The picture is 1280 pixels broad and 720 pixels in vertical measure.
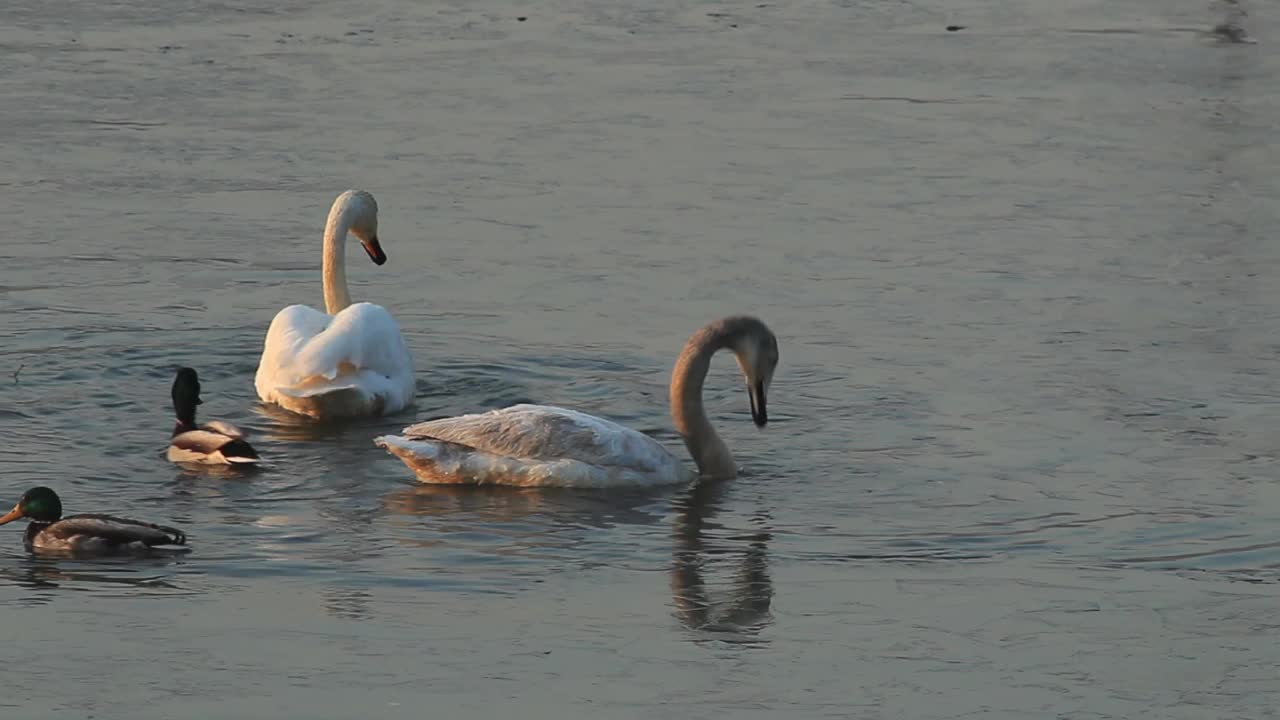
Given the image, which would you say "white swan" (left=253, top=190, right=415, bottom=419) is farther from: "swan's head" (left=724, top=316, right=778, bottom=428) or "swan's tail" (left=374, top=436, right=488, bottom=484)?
"swan's head" (left=724, top=316, right=778, bottom=428)

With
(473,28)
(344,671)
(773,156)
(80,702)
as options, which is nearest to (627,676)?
(344,671)

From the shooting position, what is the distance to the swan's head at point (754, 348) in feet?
34.2

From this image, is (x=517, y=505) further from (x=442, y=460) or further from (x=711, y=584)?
(x=711, y=584)

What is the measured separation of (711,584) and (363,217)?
16.1ft

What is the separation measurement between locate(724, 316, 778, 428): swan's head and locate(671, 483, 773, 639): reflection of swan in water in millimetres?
614

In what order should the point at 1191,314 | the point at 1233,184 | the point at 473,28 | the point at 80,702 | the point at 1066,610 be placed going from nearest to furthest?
the point at 80,702
the point at 1066,610
the point at 1191,314
the point at 1233,184
the point at 473,28

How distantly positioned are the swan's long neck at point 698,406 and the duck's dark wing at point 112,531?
2.42 metres

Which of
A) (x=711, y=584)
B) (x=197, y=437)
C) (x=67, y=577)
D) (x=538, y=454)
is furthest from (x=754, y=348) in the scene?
(x=67, y=577)

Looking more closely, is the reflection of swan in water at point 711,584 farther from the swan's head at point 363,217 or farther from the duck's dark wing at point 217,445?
the swan's head at point 363,217

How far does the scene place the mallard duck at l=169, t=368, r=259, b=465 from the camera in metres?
10.1

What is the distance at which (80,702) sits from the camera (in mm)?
7055

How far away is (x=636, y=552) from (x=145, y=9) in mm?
12682

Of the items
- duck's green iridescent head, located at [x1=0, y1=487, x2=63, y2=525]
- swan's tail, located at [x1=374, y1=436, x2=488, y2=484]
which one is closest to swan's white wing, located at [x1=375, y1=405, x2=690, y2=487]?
swan's tail, located at [x1=374, y1=436, x2=488, y2=484]

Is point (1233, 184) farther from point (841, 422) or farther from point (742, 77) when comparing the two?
point (841, 422)
